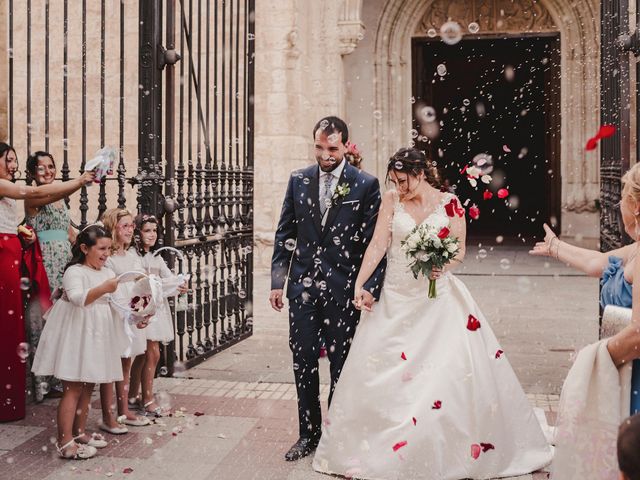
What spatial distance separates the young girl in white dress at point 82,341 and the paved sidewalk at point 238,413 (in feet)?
0.65

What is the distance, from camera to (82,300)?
486 centimetres

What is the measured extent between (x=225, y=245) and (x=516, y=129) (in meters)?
21.9

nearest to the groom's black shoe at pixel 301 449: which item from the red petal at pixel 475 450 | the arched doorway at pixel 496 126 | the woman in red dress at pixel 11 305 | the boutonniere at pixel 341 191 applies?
the red petal at pixel 475 450

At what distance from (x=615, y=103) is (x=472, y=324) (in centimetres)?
258

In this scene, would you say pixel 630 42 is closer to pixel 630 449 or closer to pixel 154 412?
pixel 154 412

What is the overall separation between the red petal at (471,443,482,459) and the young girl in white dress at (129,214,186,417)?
87.3 inches

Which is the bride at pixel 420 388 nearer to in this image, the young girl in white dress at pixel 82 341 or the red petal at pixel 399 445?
the red petal at pixel 399 445

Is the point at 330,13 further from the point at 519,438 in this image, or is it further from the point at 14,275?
the point at 519,438

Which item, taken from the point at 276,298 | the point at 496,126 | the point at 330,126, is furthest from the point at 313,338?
the point at 496,126

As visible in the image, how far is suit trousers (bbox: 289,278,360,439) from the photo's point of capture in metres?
4.97

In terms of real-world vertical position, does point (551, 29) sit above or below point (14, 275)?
above

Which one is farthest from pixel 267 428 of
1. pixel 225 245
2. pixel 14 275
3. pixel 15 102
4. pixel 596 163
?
pixel 596 163

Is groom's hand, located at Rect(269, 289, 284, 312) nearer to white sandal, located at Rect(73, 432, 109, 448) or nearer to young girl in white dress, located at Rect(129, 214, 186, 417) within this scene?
young girl in white dress, located at Rect(129, 214, 186, 417)

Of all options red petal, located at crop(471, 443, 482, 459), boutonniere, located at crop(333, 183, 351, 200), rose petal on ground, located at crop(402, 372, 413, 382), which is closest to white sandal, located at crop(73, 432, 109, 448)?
rose petal on ground, located at crop(402, 372, 413, 382)
